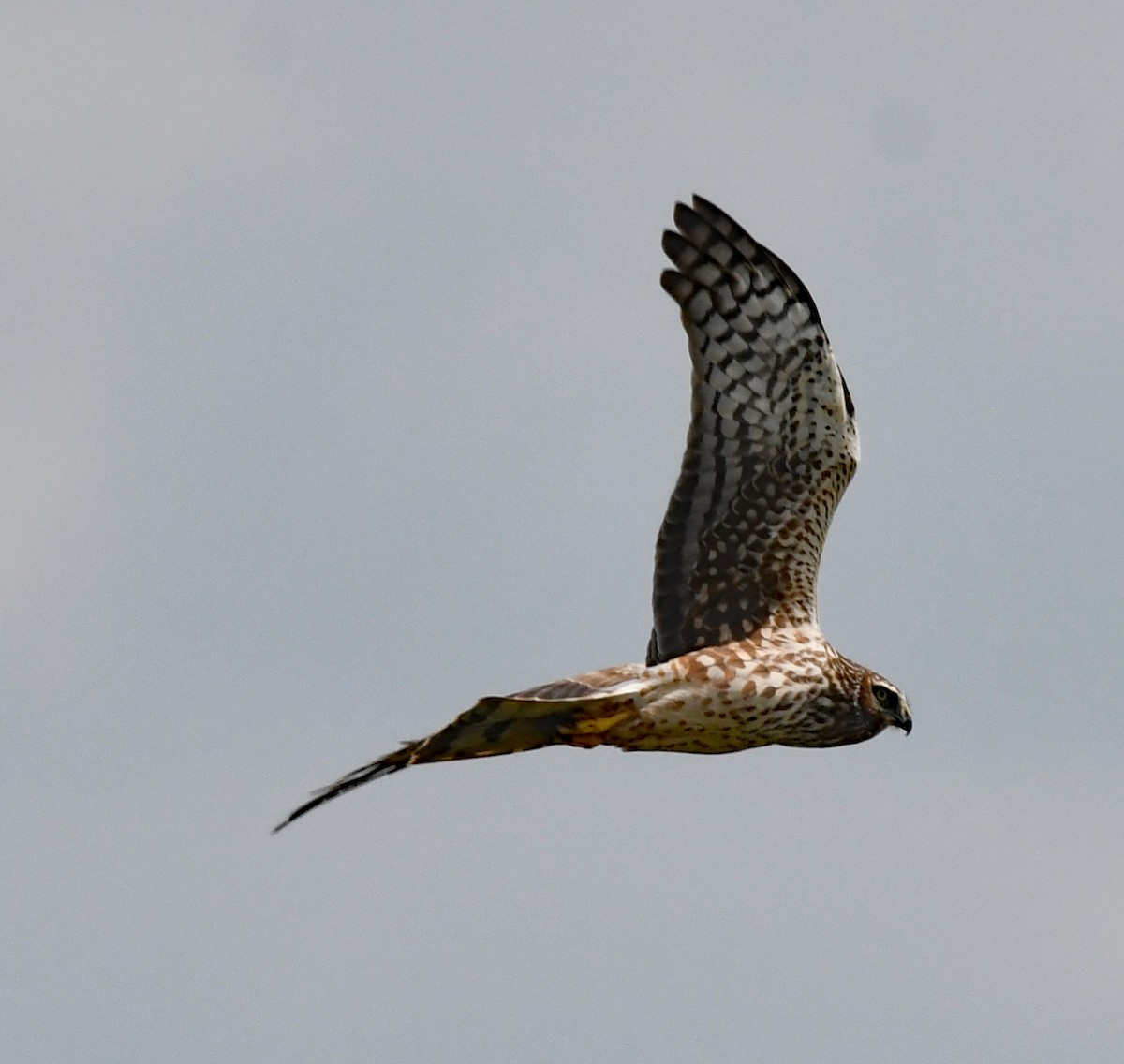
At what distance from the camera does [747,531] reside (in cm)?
1356

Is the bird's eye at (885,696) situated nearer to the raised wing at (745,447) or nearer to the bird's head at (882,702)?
the bird's head at (882,702)

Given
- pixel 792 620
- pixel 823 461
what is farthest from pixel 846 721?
pixel 823 461

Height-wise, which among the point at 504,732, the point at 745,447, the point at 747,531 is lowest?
the point at 504,732

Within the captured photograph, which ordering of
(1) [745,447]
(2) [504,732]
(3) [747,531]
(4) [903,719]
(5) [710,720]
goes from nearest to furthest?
(2) [504,732] → (5) [710,720] → (1) [745,447] → (3) [747,531] → (4) [903,719]

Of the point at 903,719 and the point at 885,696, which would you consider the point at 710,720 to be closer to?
the point at 885,696

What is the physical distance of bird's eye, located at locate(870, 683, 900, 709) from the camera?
1346 centimetres

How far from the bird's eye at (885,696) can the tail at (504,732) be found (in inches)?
63.6

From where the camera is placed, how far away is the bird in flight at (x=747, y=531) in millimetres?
13008

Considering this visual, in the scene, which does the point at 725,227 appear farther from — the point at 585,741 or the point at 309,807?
the point at 309,807

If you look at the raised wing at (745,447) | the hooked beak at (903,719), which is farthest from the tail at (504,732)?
the hooked beak at (903,719)

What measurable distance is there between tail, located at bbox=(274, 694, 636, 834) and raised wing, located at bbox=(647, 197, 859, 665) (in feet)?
3.61

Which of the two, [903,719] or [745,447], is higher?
[745,447]

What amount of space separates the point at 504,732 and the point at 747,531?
2262mm

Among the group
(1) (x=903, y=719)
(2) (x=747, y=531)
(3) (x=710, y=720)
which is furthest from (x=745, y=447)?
(1) (x=903, y=719)
